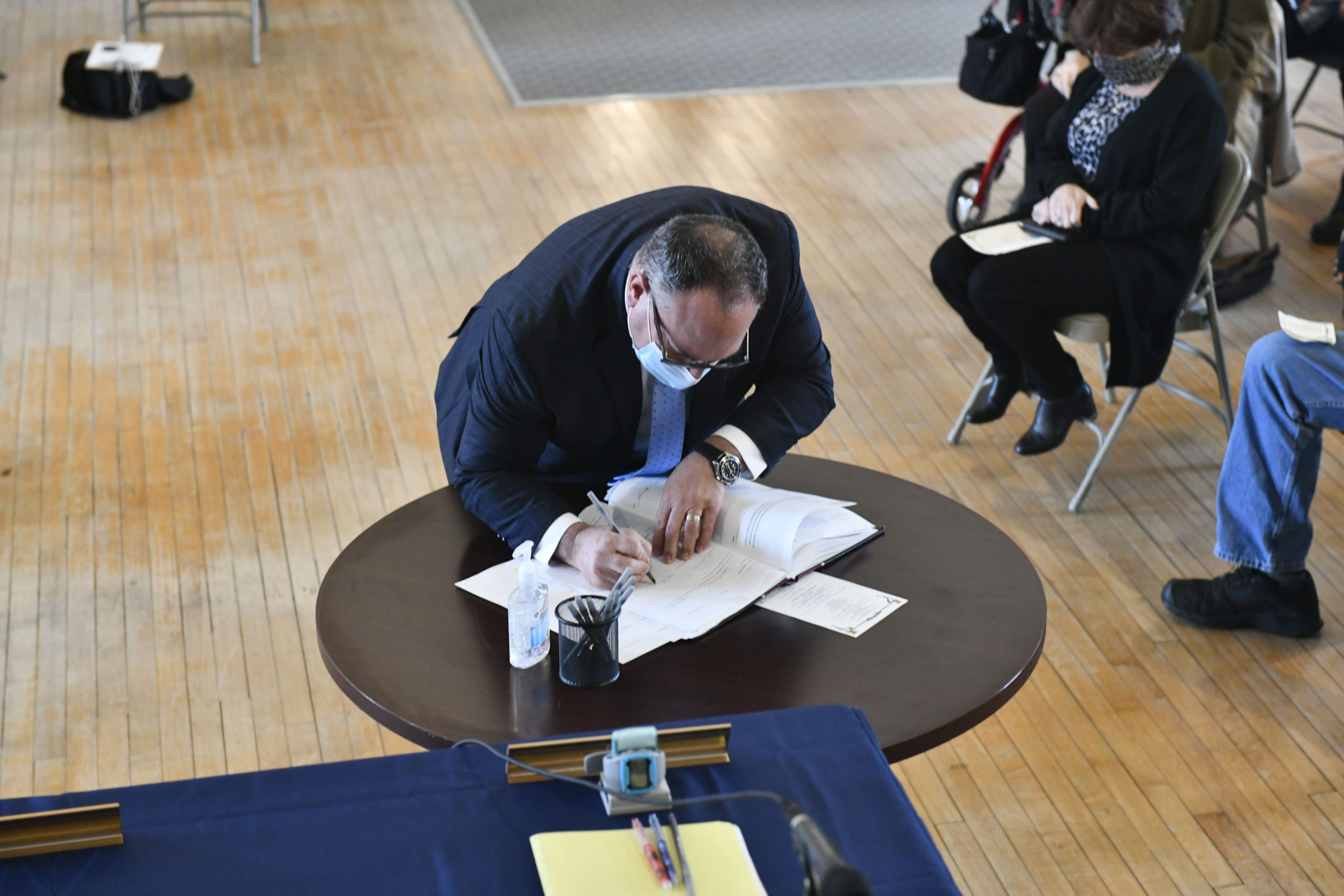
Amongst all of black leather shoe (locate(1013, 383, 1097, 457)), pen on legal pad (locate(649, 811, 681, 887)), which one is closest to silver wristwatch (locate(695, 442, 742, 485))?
pen on legal pad (locate(649, 811, 681, 887))

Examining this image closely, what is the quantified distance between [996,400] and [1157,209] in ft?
2.20

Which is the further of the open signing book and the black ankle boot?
the black ankle boot

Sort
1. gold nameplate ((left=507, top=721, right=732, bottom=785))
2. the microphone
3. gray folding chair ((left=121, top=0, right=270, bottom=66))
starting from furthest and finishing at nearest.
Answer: gray folding chair ((left=121, top=0, right=270, bottom=66)) < gold nameplate ((left=507, top=721, right=732, bottom=785)) < the microphone

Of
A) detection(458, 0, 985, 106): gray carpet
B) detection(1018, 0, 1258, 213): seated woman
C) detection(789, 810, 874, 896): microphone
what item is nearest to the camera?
detection(789, 810, 874, 896): microphone

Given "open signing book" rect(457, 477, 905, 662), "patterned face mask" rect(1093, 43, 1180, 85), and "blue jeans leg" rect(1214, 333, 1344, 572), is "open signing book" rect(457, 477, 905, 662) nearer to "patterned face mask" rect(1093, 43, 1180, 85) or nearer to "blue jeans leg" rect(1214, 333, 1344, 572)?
"blue jeans leg" rect(1214, 333, 1344, 572)

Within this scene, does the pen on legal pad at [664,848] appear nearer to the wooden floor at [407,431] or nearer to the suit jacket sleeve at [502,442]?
the suit jacket sleeve at [502,442]

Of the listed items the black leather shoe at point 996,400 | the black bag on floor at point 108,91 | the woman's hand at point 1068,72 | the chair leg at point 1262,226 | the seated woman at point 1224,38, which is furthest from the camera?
the black bag on floor at point 108,91

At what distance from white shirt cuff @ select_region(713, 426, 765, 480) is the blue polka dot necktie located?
0.10m

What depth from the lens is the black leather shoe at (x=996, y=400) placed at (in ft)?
12.0

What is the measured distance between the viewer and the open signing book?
1.81m

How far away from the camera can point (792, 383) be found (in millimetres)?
2307

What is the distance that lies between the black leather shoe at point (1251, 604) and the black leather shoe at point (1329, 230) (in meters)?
2.40

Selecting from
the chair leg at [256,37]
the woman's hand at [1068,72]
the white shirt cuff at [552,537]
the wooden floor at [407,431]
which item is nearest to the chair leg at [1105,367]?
the wooden floor at [407,431]

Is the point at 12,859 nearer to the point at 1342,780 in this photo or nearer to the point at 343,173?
the point at 1342,780
